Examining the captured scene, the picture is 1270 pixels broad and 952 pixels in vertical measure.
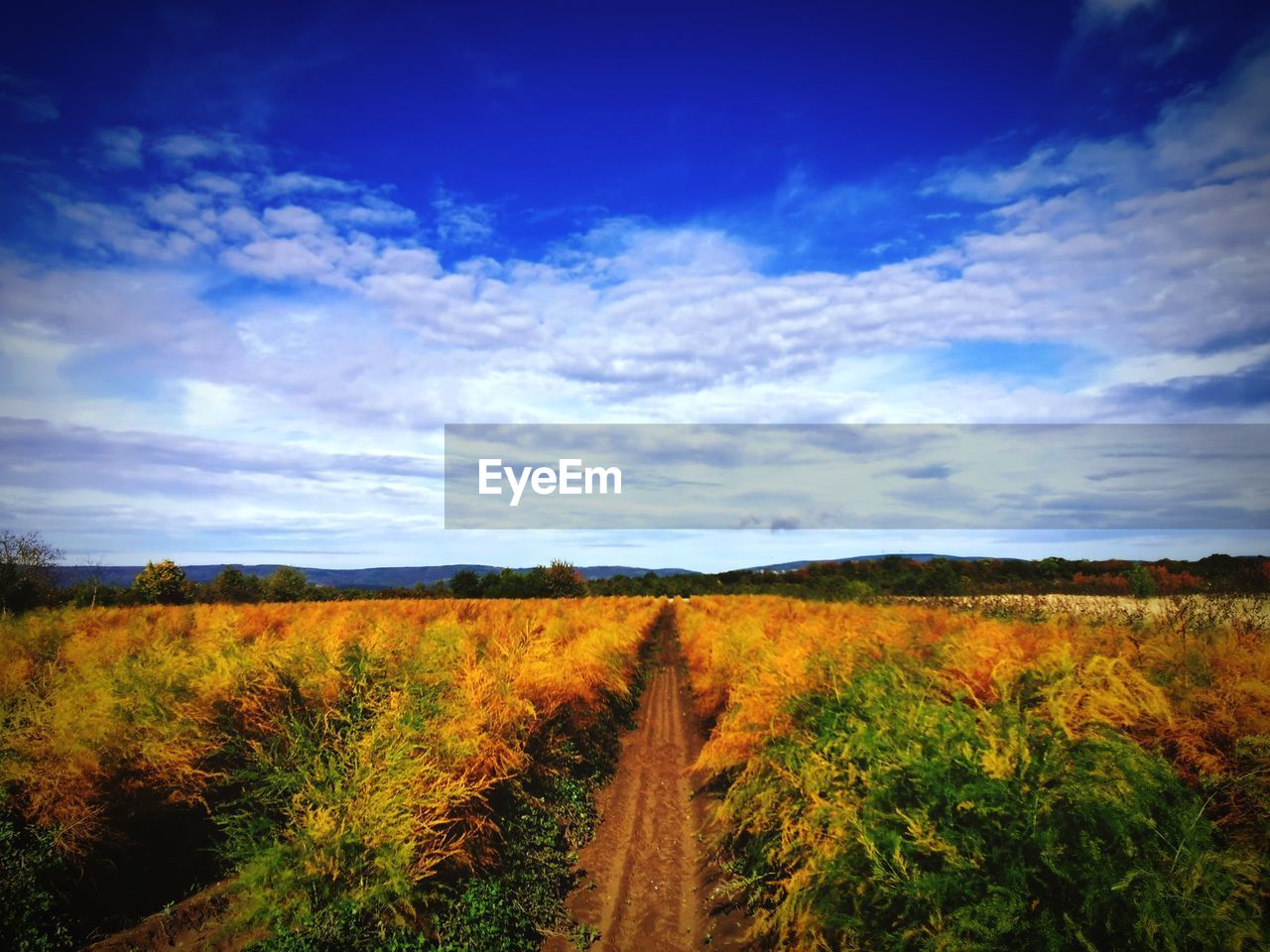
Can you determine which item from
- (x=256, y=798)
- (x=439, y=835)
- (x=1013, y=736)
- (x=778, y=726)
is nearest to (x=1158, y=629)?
(x=1013, y=736)

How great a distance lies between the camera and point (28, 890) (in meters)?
5.52

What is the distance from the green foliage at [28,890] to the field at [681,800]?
30 millimetres

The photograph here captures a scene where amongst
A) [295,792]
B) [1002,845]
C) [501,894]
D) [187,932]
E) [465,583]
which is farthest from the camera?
[465,583]

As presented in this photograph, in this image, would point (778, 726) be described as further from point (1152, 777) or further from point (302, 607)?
point (302, 607)

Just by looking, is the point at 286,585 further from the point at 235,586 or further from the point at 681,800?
the point at 681,800

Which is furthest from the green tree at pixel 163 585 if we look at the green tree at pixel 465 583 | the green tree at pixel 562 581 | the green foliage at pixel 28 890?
the green foliage at pixel 28 890

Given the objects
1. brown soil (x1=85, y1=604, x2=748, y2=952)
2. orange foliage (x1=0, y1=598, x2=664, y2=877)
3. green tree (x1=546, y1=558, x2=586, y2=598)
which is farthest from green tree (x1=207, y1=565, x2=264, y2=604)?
brown soil (x1=85, y1=604, x2=748, y2=952)

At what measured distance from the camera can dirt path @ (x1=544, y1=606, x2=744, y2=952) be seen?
6.11m

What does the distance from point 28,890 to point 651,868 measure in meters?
6.65

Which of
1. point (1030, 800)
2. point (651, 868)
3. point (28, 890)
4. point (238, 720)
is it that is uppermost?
point (1030, 800)

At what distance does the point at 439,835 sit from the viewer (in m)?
6.07

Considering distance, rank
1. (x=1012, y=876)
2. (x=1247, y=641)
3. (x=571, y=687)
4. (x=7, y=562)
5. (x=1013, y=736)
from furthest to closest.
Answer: (x=7, y=562), (x=571, y=687), (x=1247, y=641), (x=1013, y=736), (x=1012, y=876)

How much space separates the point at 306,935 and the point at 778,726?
5583 mm

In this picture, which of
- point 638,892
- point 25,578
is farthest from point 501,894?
point 25,578
